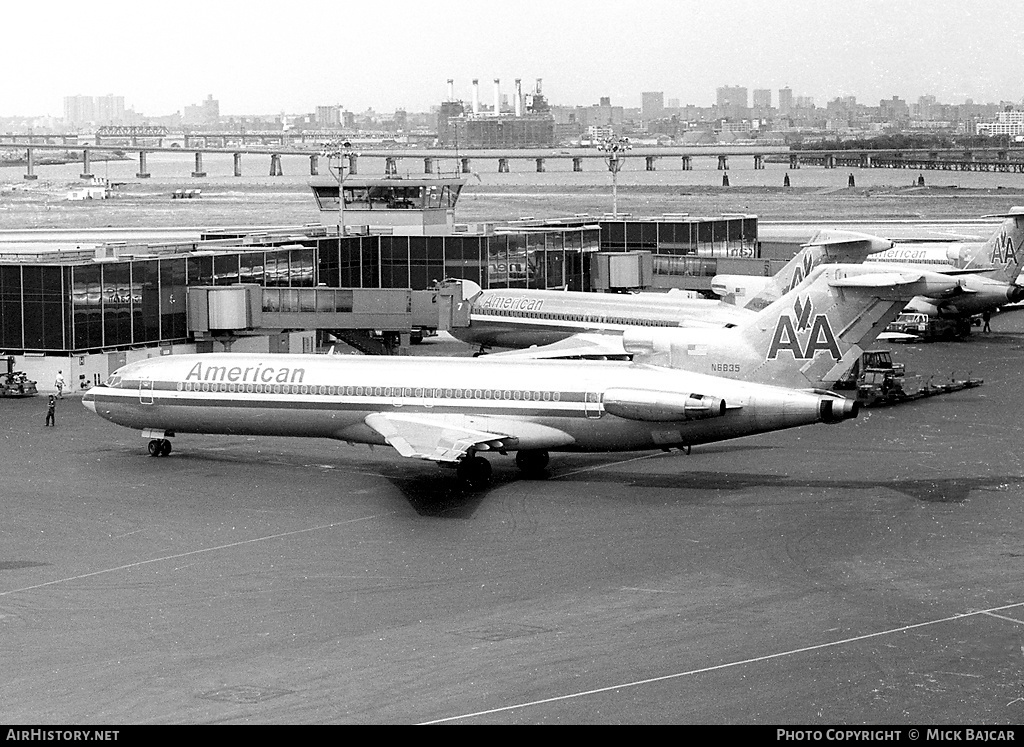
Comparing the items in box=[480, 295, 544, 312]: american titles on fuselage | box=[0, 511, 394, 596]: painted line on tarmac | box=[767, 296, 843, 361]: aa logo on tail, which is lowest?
box=[0, 511, 394, 596]: painted line on tarmac

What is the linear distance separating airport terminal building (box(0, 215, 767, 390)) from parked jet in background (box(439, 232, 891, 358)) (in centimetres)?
280

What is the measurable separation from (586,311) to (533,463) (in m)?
25.6

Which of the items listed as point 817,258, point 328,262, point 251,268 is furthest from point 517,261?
point 817,258

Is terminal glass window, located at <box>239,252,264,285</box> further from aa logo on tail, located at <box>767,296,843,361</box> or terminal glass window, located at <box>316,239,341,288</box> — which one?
aa logo on tail, located at <box>767,296,843,361</box>

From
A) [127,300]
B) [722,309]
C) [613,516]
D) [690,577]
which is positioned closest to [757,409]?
[613,516]

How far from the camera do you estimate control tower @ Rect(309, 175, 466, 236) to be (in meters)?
91.6

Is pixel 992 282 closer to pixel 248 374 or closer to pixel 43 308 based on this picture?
pixel 248 374

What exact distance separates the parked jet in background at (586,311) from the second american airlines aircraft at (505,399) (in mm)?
18793

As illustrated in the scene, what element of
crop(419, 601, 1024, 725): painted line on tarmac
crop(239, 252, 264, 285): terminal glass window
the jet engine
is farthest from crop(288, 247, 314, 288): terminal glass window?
crop(419, 601, 1024, 725): painted line on tarmac

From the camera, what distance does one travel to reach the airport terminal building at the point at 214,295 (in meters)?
67.7

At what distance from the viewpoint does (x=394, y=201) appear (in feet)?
304

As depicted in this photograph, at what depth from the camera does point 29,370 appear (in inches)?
2670

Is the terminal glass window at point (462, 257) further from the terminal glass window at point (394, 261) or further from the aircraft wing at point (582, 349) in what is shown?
the aircraft wing at point (582, 349)

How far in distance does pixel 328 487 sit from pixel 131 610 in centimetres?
1371
